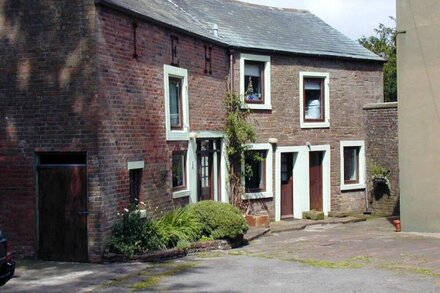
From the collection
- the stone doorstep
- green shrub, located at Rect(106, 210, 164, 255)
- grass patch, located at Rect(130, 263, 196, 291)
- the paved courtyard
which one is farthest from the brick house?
grass patch, located at Rect(130, 263, 196, 291)

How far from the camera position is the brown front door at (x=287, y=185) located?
75.2ft

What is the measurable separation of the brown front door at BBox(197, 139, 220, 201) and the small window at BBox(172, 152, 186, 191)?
113cm

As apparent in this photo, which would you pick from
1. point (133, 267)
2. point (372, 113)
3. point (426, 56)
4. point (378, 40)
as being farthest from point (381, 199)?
point (378, 40)

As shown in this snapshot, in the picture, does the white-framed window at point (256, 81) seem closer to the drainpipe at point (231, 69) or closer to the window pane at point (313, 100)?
the drainpipe at point (231, 69)

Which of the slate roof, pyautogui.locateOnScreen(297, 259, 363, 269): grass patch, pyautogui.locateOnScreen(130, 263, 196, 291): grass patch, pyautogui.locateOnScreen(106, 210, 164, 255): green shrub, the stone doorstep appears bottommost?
the stone doorstep

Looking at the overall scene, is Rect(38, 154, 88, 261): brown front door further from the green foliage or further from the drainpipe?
the drainpipe

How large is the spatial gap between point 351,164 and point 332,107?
2.49 metres

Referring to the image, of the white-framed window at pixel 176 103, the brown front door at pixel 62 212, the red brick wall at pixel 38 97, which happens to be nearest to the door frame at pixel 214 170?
the white-framed window at pixel 176 103

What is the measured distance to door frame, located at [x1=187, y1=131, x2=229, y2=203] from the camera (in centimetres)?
1817

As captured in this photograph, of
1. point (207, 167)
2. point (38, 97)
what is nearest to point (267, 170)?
point (207, 167)

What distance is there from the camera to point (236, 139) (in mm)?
20594

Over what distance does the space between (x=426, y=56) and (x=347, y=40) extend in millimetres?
7984

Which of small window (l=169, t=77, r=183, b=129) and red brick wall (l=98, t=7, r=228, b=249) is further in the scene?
small window (l=169, t=77, r=183, b=129)

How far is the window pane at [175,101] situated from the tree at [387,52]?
2478 centimetres
